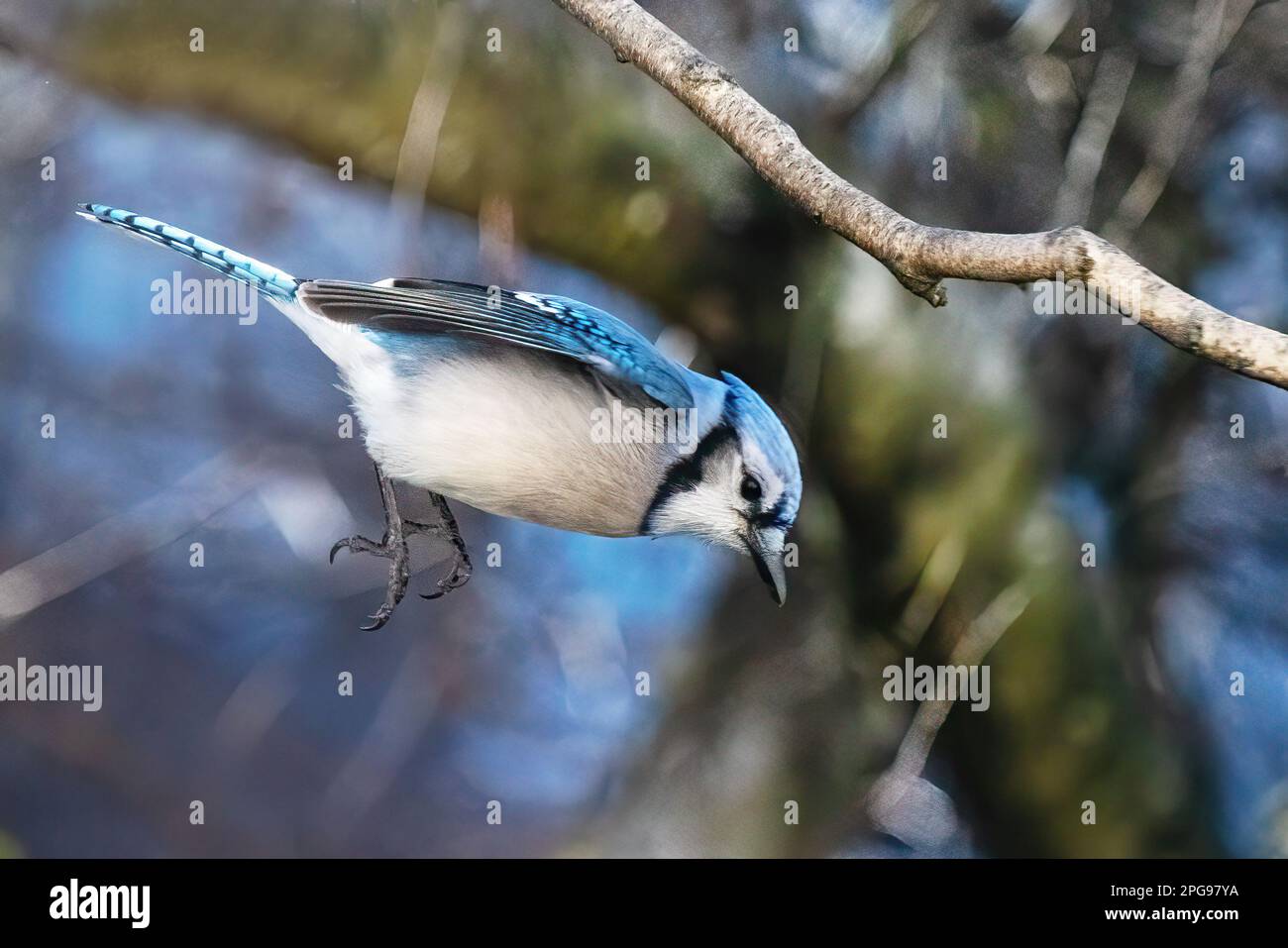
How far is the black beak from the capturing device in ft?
7.90

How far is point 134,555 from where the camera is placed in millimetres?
2549

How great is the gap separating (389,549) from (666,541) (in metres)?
0.55

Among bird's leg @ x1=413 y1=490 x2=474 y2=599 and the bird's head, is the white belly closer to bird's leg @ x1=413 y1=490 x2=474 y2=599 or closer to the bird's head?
the bird's head

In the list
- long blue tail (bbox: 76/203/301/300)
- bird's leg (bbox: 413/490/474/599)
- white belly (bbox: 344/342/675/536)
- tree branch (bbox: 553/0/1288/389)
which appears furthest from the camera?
bird's leg (bbox: 413/490/474/599)

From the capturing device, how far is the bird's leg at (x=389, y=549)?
8.26 feet

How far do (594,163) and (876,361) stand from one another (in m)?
0.70

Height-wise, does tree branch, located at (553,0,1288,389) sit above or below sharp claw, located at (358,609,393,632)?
above

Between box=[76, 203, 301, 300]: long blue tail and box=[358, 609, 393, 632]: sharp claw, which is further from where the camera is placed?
box=[358, 609, 393, 632]: sharp claw

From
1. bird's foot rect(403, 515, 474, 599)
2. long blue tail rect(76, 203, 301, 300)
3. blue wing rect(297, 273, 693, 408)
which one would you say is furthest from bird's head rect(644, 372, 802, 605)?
long blue tail rect(76, 203, 301, 300)

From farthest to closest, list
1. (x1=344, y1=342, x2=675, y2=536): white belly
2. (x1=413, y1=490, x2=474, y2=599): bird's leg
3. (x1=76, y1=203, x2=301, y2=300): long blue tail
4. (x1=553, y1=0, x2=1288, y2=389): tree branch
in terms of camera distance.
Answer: (x1=413, y1=490, x2=474, y2=599): bird's leg → (x1=76, y1=203, x2=301, y2=300): long blue tail → (x1=344, y1=342, x2=675, y2=536): white belly → (x1=553, y1=0, x2=1288, y2=389): tree branch

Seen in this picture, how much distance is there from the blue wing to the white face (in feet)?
0.48

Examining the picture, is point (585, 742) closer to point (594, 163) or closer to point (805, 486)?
point (805, 486)
